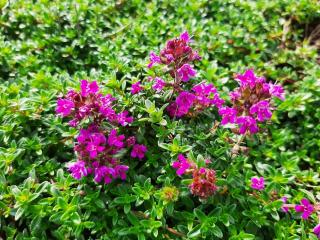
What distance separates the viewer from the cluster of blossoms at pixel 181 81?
2.39 metres

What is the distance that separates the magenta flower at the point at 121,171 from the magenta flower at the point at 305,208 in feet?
3.46

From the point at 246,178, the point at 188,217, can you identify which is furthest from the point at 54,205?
the point at 246,178

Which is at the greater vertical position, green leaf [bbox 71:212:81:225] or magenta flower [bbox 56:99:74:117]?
magenta flower [bbox 56:99:74:117]

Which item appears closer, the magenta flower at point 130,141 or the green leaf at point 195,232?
the green leaf at point 195,232

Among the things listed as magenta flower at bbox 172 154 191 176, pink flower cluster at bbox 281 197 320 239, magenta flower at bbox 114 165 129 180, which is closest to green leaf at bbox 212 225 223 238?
magenta flower at bbox 172 154 191 176

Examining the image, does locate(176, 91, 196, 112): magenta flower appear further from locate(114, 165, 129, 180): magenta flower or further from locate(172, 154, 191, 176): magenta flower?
locate(114, 165, 129, 180): magenta flower

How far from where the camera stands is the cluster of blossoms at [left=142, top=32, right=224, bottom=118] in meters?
2.39

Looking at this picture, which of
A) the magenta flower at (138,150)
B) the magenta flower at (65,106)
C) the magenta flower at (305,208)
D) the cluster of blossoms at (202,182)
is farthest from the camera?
the magenta flower at (138,150)

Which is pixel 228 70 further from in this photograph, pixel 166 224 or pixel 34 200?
pixel 34 200

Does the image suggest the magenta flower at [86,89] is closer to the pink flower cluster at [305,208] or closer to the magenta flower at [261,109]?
the magenta flower at [261,109]

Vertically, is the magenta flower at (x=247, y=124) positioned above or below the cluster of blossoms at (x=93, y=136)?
below

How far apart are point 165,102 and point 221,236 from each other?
3.17 feet

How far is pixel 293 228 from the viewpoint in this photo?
2.39 meters

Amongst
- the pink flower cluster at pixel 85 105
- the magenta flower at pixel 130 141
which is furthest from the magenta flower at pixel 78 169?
the magenta flower at pixel 130 141
